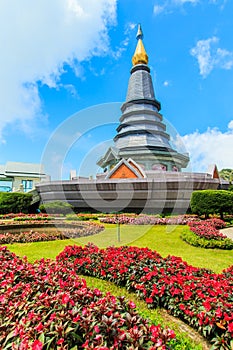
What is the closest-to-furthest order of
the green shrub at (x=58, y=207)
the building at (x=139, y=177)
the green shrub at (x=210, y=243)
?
the green shrub at (x=210, y=243), the building at (x=139, y=177), the green shrub at (x=58, y=207)

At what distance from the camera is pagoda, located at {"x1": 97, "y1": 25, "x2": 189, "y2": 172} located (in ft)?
84.5

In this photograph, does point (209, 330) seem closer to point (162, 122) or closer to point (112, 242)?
point (112, 242)

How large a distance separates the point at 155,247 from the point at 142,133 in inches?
871

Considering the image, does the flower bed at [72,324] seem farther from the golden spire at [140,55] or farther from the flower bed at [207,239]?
the golden spire at [140,55]

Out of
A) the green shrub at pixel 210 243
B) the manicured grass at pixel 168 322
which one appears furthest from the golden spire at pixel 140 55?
the manicured grass at pixel 168 322

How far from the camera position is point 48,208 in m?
19.0

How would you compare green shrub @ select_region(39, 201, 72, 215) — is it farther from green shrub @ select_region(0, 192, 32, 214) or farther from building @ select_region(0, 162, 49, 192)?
building @ select_region(0, 162, 49, 192)

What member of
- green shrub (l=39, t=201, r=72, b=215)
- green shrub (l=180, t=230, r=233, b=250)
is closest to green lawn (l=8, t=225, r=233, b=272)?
green shrub (l=180, t=230, r=233, b=250)

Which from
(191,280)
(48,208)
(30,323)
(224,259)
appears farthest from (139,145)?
(30,323)

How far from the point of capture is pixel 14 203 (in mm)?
19938

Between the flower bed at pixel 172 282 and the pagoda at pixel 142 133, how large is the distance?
64.0 ft

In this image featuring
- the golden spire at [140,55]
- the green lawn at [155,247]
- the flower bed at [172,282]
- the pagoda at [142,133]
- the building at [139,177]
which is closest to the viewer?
the flower bed at [172,282]

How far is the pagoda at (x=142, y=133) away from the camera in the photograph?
25750mm

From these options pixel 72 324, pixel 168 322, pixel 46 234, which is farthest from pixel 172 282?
pixel 46 234
